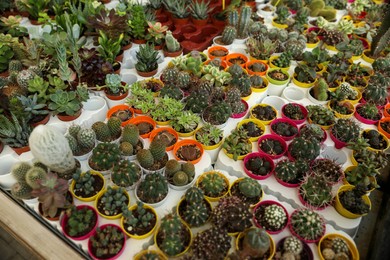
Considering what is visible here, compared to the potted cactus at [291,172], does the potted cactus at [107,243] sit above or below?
below

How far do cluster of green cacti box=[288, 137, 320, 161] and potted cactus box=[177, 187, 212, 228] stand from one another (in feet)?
2.73

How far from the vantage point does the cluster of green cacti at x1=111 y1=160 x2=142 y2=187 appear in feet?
6.86

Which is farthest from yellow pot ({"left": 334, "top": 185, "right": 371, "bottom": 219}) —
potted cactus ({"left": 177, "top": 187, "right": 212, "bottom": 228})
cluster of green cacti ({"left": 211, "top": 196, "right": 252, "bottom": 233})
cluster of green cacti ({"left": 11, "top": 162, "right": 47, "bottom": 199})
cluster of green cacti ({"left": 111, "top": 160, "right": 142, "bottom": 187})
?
cluster of green cacti ({"left": 11, "top": 162, "right": 47, "bottom": 199})

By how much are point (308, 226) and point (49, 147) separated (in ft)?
5.67

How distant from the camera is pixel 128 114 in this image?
8.96 ft

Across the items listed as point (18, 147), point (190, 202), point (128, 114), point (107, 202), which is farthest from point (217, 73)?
point (18, 147)

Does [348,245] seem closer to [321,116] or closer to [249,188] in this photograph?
[249,188]

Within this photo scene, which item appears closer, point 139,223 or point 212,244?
point 212,244

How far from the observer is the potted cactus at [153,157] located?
226 centimetres

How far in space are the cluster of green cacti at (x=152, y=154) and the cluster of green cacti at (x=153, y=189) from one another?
15cm

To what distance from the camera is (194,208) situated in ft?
6.48

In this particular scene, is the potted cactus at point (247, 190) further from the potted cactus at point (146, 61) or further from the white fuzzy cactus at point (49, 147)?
the potted cactus at point (146, 61)

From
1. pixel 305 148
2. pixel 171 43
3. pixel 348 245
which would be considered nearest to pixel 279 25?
pixel 171 43

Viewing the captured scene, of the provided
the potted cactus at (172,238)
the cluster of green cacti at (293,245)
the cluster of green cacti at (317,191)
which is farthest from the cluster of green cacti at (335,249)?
the potted cactus at (172,238)
